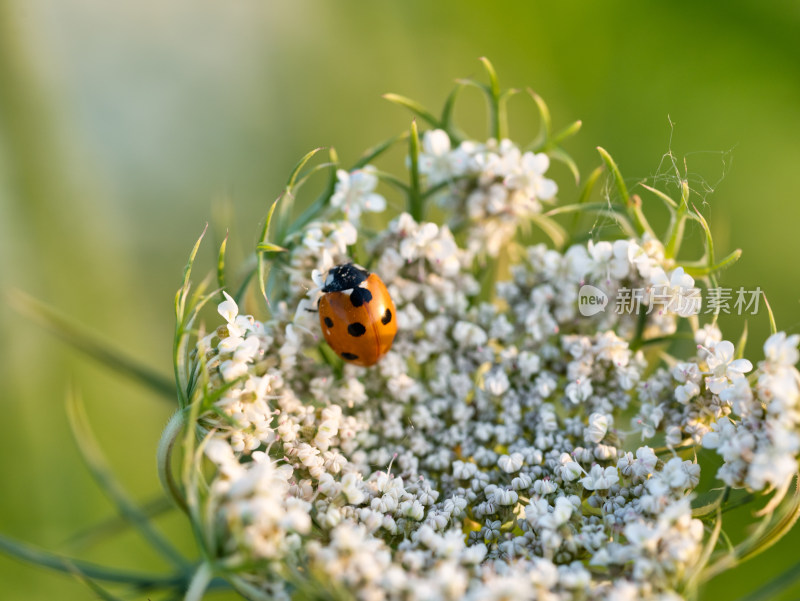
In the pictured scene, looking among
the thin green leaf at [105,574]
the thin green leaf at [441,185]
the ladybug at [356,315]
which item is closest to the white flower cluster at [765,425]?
the ladybug at [356,315]

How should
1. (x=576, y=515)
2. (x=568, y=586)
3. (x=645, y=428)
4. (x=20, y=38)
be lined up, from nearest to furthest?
(x=568, y=586)
(x=576, y=515)
(x=645, y=428)
(x=20, y=38)

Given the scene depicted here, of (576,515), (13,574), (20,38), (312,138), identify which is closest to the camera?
(576,515)

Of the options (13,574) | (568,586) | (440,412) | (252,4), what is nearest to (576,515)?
(568,586)

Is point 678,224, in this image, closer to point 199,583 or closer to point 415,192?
point 415,192

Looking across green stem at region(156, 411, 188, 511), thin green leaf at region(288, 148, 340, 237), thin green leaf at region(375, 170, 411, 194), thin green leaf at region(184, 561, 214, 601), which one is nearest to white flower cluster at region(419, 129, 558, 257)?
thin green leaf at region(375, 170, 411, 194)

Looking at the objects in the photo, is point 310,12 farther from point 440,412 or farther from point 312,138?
point 440,412

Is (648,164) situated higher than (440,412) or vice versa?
(648,164)
